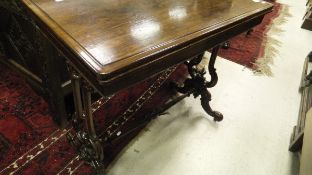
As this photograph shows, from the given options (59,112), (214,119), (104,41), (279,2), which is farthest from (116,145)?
(279,2)

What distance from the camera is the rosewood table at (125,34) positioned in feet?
2.27

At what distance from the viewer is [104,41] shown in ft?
2.44

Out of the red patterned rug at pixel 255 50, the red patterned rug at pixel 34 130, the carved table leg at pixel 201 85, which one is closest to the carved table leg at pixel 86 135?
the red patterned rug at pixel 34 130

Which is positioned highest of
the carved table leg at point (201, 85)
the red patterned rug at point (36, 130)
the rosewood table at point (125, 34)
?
the rosewood table at point (125, 34)

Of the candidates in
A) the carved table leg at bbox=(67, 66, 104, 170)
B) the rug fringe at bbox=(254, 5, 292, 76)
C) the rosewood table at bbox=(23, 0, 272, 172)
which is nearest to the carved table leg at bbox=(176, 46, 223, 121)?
the rosewood table at bbox=(23, 0, 272, 172)

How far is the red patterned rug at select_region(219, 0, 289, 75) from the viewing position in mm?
2346

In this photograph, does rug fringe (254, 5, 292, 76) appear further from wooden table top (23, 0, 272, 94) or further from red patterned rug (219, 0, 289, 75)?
wooden table top (23, 0, 272, 94)

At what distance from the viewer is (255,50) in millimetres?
2559

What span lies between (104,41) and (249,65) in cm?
187

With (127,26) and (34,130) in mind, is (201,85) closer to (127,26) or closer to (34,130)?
(127,26)

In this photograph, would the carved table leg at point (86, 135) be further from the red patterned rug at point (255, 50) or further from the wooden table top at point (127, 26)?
the red patterned rug at point (255, 50)

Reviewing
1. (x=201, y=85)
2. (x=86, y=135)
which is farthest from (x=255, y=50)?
(x=86, y=135)

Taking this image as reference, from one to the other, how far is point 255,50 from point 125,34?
2.10m

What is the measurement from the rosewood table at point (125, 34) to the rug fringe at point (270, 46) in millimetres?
1264
